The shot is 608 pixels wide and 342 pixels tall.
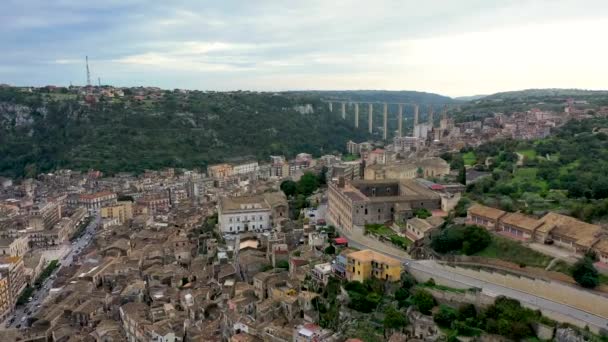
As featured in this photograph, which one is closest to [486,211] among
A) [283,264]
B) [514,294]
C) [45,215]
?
[514,294]

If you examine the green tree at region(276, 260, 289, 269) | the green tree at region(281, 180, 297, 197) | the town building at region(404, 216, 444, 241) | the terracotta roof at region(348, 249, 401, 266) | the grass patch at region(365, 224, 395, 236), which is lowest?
the green tree at region(276, 260, 289, 269)

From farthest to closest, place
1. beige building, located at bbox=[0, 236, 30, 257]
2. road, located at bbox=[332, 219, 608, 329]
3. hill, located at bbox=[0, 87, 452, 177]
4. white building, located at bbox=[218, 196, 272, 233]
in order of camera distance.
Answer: hill, located at bbox=[0, 87, 452, 177] → beige building, located at bbox=[0, 236, 30, 257] → white building, located at bbox=[218, 196, 272, 233] → road, located at bbox=[332, 219, 608, 329]

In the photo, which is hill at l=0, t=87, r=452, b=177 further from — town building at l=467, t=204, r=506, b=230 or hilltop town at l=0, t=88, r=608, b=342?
town building at l=467, t=204, r=506, b=230

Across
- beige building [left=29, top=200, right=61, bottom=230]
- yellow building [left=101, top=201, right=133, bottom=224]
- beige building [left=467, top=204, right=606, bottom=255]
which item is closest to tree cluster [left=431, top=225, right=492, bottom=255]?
beige building [left=467, top=204, right=606, bottom=255]

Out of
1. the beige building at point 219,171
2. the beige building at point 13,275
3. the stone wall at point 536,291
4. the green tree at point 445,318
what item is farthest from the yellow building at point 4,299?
the beige building at point 219,171

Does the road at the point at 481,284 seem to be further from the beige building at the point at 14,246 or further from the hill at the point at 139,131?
the hill at the point at 139,131
